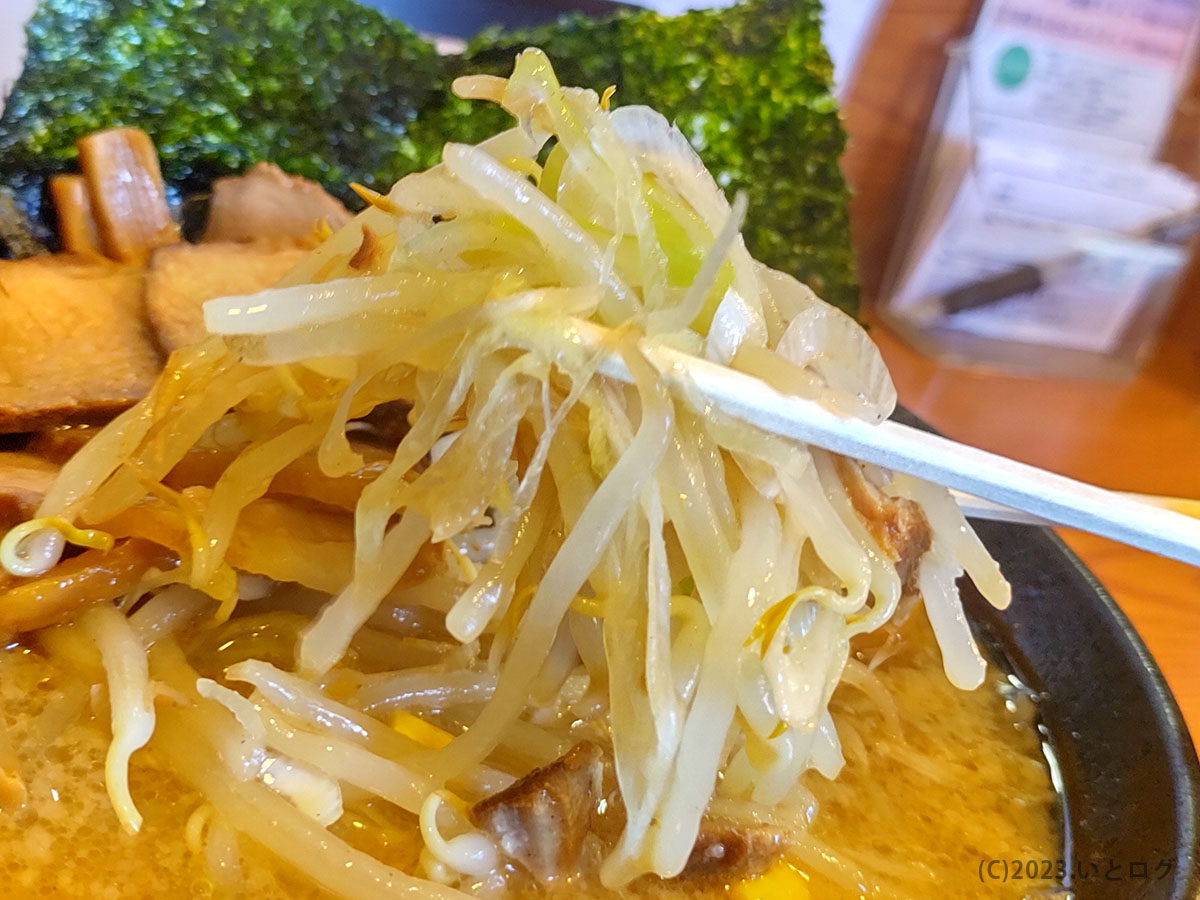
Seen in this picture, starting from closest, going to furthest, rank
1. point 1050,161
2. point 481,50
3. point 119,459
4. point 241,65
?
1. point 119,459
2. point 241,65
3. point 481,50
4. point 1050,161

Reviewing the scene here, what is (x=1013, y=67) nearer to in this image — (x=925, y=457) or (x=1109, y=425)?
(x=1109, y=425)

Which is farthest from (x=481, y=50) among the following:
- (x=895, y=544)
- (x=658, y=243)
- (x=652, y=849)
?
(x=652, y=849)

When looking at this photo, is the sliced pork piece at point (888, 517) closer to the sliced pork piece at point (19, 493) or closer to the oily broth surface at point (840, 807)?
the oily broth surface at point (840, 807)

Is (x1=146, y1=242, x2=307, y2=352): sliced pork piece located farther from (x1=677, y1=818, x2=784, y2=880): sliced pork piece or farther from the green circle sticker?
the green circle sticker

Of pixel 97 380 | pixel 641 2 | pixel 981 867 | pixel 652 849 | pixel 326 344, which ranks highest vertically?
pixel 641 2

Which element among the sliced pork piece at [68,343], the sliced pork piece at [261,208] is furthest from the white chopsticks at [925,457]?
the sliced pork piece at [261,208]

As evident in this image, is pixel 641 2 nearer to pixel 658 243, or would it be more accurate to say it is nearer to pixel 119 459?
pixel 658 243
